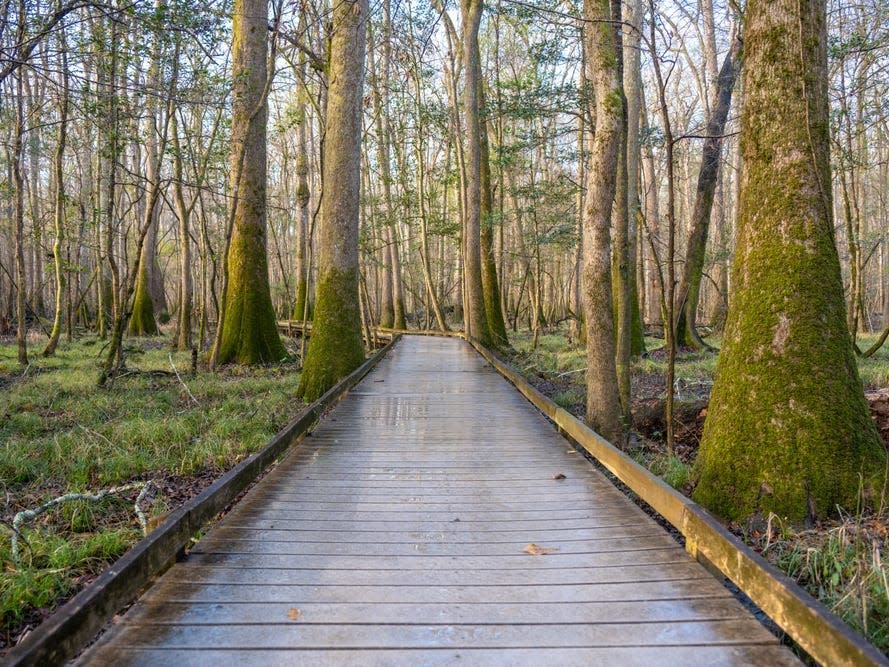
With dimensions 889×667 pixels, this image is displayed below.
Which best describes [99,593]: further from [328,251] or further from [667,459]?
[328,251]

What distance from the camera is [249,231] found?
13234 mm

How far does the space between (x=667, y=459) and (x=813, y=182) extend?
3.04 m

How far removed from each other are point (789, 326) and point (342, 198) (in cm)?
727

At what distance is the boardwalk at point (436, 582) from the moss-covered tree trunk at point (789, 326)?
2.86ft

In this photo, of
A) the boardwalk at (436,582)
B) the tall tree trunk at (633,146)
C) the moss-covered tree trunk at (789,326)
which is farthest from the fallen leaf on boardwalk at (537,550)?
the tall tree trunk at (633,146)

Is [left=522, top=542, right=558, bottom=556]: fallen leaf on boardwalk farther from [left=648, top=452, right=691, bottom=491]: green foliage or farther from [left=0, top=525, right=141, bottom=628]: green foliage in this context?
[left=0, top=525, right=141, bottom=628]: green foliage

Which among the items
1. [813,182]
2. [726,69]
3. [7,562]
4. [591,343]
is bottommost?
[7,562]

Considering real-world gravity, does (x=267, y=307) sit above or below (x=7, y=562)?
above

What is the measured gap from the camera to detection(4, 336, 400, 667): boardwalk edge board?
212cm

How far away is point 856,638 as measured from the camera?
2072 millimetres

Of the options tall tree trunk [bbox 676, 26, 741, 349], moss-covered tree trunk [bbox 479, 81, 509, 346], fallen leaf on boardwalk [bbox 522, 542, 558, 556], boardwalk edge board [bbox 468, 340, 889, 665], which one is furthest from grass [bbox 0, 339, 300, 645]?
tall tree trunk [bbox 676, 26, 741, 349]

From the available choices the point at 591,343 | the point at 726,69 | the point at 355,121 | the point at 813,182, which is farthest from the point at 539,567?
the point at 726,69

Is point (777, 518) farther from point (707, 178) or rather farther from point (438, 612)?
point (707, 178)

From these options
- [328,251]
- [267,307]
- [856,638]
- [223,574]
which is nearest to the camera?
[856,638]
